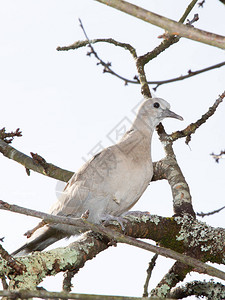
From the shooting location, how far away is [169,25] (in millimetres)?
1525

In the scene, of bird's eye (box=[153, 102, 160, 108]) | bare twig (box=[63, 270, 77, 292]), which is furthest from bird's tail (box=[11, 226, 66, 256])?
bird's eye (box=[153, 102, 160, 108])

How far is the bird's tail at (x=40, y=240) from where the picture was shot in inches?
155

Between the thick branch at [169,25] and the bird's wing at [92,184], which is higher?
the bird's wing at [92,184]

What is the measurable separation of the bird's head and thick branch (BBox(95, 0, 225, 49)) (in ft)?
11.0

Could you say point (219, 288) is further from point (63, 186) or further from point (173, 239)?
point (63, 186)

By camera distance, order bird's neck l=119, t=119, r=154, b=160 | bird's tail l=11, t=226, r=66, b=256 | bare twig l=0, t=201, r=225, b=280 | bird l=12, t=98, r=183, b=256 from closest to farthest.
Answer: bare twig l=0, t=201, r=225, b=280, bird's tail l=11, t=226, r=66, b=256, bird l=12, t=98, r=183, b=256, bird's neck l=119, t=119, r=154, b=160

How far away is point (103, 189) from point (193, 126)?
126cm

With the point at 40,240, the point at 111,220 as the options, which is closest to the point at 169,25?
the point at 111,220

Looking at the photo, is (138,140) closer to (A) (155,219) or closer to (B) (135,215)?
(B) (135,215)

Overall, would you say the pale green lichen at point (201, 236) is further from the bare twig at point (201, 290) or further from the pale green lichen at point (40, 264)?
the pale green lichen at point (40, 264)

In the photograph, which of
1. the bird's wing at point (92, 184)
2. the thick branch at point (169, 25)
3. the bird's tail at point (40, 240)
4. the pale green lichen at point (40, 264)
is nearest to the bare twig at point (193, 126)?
the bird's wing at point (92, 184)

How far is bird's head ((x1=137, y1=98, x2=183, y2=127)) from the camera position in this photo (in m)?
4.91

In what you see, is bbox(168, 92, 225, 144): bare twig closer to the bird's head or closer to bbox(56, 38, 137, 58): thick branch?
the bird's head

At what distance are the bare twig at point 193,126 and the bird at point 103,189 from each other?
0.43 meters
